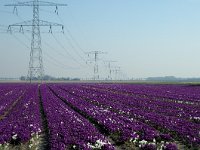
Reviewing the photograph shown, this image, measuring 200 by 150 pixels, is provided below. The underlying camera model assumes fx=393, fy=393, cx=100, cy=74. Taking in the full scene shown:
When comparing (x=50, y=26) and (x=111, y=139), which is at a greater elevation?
(x=50, y=26)

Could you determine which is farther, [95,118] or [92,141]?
[95,118]

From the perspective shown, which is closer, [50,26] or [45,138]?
[45,138]

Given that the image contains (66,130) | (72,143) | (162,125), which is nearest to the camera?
(72,143)

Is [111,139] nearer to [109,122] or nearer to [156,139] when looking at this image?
[156,139]

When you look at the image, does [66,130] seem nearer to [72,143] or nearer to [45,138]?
[45,138]

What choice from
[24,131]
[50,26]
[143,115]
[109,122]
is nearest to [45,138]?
[24,131]

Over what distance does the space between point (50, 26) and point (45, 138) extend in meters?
42.1

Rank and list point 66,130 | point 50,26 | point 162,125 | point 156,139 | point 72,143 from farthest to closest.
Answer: point 50,26
point 162,125
point 66,130
point 156,139
point 72,143

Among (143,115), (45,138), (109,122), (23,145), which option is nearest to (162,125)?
(109,122)

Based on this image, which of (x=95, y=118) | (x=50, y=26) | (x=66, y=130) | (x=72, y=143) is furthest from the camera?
(x=50, y=26)

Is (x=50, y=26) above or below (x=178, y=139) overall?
above

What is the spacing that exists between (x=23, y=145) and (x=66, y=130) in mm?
2310

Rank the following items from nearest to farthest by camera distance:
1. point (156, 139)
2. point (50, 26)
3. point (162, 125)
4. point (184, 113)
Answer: point (156, 139), point (162, 125), point (184, 113), point (50, 26)

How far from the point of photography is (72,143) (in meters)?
13.4
